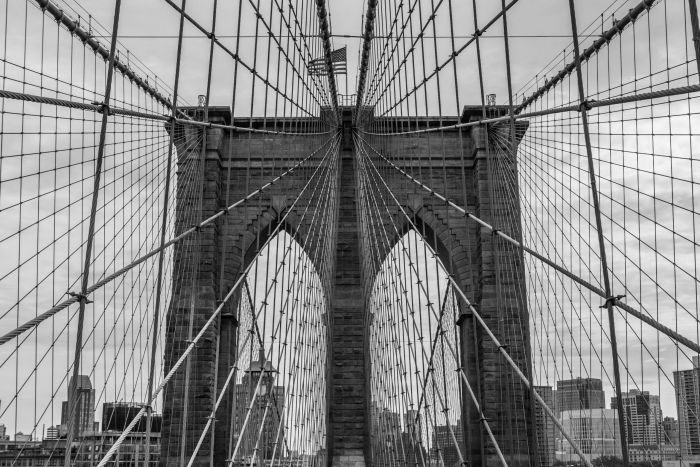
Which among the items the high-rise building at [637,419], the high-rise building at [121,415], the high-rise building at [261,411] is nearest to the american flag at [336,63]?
the high-rise building at [261,411]

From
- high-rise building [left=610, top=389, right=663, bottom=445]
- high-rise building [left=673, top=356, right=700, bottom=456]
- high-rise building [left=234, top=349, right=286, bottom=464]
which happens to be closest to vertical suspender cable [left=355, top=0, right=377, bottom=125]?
high-rise building [left=234, top=349, right=286, bottom=464]

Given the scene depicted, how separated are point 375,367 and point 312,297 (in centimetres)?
145

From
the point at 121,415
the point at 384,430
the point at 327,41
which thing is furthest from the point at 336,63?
the point at 121,415

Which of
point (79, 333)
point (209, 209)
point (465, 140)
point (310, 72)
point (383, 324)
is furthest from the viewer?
point (465, 140)

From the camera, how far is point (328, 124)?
1752 centimetres

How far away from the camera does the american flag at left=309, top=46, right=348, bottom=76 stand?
16562 mm

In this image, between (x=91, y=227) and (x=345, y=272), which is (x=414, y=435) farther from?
(x=91, y=227)

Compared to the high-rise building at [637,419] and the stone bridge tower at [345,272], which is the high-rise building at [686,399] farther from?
the stone bridge tower at [345,272]

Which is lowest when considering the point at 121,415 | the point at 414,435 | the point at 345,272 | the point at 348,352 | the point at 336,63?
the point at 414,435

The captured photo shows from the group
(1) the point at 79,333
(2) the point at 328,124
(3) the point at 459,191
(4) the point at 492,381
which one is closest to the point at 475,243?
(3) the point at 459,191

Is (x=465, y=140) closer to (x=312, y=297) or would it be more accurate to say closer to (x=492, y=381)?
(x=492, y=381)

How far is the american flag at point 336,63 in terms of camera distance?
54.3ft

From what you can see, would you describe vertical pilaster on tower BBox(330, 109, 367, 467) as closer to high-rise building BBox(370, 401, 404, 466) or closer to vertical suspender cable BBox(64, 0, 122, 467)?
high-rise building BBox(370, 401, 404, 466)

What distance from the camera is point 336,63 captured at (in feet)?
62.8
